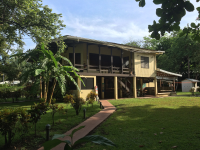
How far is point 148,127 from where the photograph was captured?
6465mm

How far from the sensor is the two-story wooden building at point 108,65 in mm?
16422

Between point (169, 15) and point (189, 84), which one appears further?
point (189, 84)

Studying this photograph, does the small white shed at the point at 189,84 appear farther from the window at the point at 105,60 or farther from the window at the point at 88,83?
the window at the point at 88,83

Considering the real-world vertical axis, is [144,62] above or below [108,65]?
above

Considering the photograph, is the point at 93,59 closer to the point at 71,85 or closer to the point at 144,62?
the point at 71,85

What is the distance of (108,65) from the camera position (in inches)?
791

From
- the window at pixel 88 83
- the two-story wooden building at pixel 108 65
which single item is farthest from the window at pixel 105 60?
the window at pixel 88 83

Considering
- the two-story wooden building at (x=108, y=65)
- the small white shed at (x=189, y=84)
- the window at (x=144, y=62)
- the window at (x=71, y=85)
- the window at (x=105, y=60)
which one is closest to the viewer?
the window at (x=71, y=85)

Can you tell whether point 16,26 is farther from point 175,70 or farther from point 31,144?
point 175,70

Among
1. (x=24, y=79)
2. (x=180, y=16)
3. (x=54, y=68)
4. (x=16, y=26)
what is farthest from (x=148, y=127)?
(x=16, y=26)

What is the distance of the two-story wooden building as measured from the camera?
16.4 metres

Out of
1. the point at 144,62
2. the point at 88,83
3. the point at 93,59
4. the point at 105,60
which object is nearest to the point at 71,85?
the point at 88,83

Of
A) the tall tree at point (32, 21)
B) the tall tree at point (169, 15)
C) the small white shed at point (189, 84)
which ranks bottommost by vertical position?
the small white shed at point (189, 84)

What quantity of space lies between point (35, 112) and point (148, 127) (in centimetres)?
430
